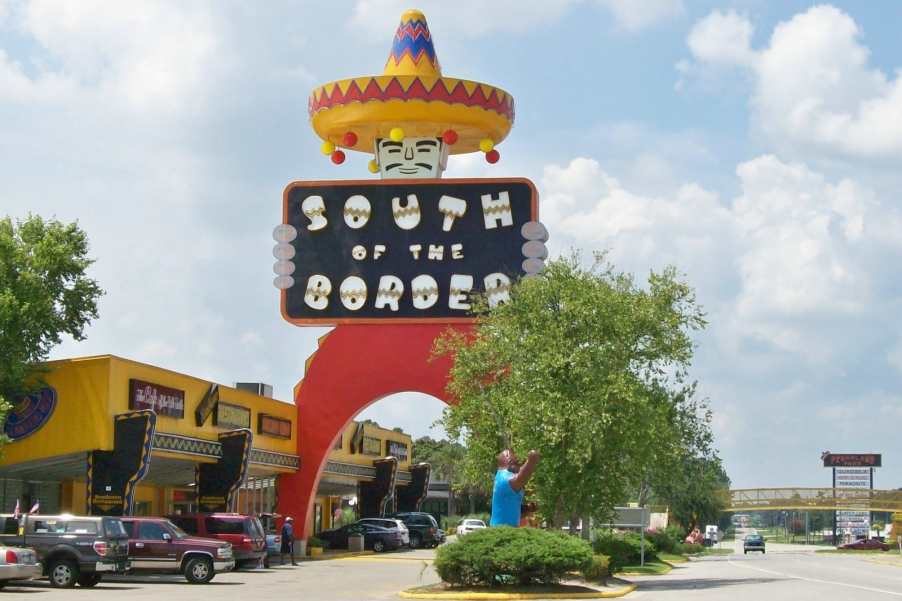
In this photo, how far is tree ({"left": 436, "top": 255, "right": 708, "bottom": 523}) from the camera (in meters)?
34.4

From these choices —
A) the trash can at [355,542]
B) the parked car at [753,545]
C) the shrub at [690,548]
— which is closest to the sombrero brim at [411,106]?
the trash can at [355,542]

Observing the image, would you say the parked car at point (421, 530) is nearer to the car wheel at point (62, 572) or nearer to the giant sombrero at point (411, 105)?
the giant sombrero at point (411, 105)

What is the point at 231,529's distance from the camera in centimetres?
3831

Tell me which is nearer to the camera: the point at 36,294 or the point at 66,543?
the point at 66,543

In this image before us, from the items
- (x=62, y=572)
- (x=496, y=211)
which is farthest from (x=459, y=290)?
(x=62, y=572)

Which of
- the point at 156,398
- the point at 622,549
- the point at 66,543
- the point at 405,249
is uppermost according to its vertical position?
the point at 405,249

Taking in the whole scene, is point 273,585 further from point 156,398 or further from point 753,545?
point 753,545

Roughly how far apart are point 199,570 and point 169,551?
95 centimetres

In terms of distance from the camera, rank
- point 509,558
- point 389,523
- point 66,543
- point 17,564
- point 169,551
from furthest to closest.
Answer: point 389,523, point 169,551, point 66,543, point 17,564, point 509,558

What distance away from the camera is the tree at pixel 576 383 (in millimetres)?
34438

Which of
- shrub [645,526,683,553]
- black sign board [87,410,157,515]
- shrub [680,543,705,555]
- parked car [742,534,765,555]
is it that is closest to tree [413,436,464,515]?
parked car [742,534,765,555]

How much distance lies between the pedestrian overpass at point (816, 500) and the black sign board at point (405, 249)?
2632 inches

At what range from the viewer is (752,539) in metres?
83.4

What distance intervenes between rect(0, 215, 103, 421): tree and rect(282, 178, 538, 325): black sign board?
38.3ft
